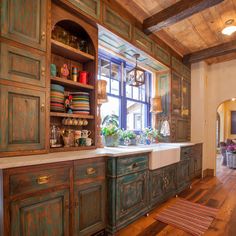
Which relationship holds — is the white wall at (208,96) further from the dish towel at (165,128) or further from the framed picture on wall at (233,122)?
the framed picture on wall at (233,122)

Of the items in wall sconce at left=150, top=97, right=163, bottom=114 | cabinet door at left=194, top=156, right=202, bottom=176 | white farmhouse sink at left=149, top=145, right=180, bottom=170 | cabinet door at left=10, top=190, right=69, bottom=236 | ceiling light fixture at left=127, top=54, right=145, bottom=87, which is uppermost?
ceiling light fixture at left=127, top=54, right=145, bottom=87

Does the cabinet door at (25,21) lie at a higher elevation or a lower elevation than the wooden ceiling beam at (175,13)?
lower

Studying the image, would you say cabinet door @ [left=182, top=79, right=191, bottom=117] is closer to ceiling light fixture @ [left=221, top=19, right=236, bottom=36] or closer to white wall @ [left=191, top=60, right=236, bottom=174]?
white wall @ [left=191, top=60, right=236, bottom=174]

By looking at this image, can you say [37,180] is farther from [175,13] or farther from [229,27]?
[229,27]

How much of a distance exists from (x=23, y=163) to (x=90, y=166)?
2.22ft

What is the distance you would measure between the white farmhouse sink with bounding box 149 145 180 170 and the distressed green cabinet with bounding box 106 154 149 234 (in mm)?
120

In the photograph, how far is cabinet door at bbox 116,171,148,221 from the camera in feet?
6.61

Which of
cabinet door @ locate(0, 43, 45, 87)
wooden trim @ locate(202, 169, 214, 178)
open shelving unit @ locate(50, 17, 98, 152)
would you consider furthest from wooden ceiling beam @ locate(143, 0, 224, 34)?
wooden trim @ locate(202, 169, 214, 178)

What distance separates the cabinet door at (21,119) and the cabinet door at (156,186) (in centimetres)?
159

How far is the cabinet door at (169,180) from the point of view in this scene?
2.81 m

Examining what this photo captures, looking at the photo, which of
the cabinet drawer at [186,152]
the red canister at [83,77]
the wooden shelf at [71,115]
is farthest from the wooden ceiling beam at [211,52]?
the wooden shelf at [71,115]

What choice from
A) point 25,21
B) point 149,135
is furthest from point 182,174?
point 25,21

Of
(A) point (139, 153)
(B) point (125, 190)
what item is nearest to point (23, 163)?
(B) point (125, 190)

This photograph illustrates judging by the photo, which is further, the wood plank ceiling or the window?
the window
